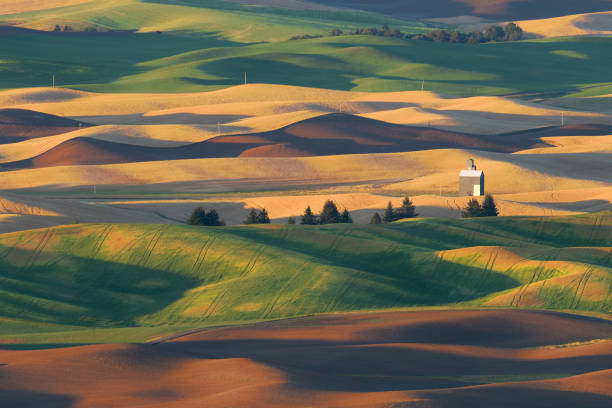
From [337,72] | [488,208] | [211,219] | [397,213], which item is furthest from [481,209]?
[337,72]

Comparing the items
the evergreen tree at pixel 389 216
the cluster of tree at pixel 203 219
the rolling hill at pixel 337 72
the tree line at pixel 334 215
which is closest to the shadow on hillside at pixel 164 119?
the rolling hill at pixel 337 72

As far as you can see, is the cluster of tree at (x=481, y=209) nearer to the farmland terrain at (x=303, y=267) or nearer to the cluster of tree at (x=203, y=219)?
the farmland terrain at (x=303, y=267)

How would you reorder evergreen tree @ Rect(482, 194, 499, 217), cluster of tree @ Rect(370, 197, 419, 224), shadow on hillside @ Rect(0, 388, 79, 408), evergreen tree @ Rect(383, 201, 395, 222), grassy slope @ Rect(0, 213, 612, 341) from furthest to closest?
1. evergreen tree @ Rect(482, 194, 499, 217)
2. evergreen tree @ Rect(383, 201, 395, 222)
3. cluster of tree @ Rect(370, 197, 419, 224)
4. grassy slope @ Rect(0, 213, 612, 341)
5. shadow on hillside @ Rect(0, 388, 79, 408)

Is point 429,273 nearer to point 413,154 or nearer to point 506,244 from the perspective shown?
point 506,244

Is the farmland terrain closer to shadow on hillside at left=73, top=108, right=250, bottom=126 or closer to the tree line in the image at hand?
shadow on hillside at left=73, top=108, right=250, bottom=126

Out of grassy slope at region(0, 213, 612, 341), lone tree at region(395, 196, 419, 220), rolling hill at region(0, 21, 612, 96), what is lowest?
rolling hill at region(0, 21, 612, 96)

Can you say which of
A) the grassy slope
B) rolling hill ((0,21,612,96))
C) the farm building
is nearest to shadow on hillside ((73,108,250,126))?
rolling hill ((0,21,612,96))

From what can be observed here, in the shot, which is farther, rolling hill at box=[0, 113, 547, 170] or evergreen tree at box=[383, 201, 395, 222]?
rolling hill at box=[0, 113, 547, 170]
